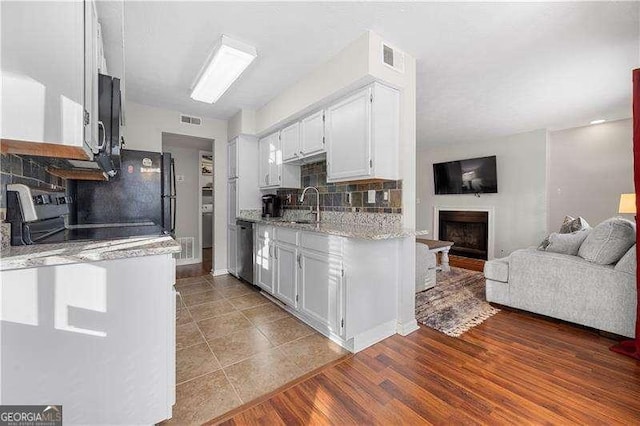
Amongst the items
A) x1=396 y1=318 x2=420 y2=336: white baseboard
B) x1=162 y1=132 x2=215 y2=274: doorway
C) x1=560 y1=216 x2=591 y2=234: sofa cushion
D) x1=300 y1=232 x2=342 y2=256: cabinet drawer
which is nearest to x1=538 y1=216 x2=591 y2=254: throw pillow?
x1=560 y1=216 x2=591 y2=234: sofa cushion

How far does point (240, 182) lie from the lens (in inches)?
155

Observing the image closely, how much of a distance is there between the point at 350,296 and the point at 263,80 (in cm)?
241

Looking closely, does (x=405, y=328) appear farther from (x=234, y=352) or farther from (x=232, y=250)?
(x=232, y=250)

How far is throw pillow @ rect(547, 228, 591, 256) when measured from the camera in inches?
102

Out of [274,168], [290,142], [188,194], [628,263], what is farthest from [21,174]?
[628,263]

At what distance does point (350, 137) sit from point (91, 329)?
2.12 m

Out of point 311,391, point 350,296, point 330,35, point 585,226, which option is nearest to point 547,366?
point 350,296

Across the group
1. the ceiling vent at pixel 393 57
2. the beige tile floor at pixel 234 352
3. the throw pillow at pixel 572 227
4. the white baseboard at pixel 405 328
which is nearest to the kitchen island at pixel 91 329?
the beige tile floor at pixel 234 352

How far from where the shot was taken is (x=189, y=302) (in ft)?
9.86

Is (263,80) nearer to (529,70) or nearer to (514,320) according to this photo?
(529,70)

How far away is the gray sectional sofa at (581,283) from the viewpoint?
2172 mm

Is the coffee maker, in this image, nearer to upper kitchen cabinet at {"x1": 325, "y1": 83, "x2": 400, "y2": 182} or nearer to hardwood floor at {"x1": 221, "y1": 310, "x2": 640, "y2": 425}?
upper kitchen cabinet at {"x1": 325, "y1": 83, "x2": 400, "y2": 182}

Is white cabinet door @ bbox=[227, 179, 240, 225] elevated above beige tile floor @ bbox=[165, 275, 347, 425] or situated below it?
above

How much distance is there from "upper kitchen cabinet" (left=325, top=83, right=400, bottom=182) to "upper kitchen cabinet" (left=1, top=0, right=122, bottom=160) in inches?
69.8
